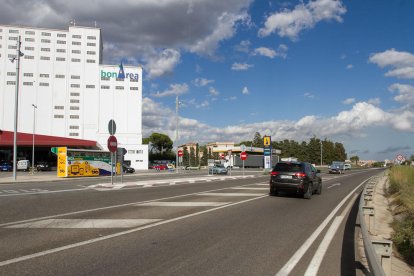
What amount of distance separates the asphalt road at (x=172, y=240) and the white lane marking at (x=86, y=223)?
0.02 meters

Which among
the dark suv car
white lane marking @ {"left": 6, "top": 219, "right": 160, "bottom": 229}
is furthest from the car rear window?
white lane marking @ {"left": 6, "top": 219, "right": 160, "bottom": 229}

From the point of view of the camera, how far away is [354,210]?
44.0 feet

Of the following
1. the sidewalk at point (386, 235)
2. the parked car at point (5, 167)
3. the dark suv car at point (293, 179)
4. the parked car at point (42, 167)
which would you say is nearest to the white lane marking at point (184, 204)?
the dark suv car at point (293, 179)

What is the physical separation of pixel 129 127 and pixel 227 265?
85.8 metres

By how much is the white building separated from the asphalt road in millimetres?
74040

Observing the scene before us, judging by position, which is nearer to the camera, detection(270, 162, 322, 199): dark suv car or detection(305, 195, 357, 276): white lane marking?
detection(305, 195, 357, 276): white lane marking

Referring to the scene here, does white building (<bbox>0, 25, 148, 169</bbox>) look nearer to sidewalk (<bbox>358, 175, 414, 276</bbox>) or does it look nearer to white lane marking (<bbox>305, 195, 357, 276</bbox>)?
sidewalk (<bbox>358, 175, 414, 276</bbox>)

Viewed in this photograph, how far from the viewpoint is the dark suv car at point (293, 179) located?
1688 centimetres

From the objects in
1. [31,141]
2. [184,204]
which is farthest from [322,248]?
[31,141]

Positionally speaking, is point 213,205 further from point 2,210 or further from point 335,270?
point 335,270

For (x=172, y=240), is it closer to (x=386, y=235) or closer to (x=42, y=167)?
(x=386, y=235)

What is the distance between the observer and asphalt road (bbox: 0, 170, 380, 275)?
5781 millimetres

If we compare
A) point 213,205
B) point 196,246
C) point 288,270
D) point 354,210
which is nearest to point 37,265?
point 196,246

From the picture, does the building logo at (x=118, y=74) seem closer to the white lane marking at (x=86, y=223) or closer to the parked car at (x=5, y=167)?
the parked car at (x=5, y=167)
